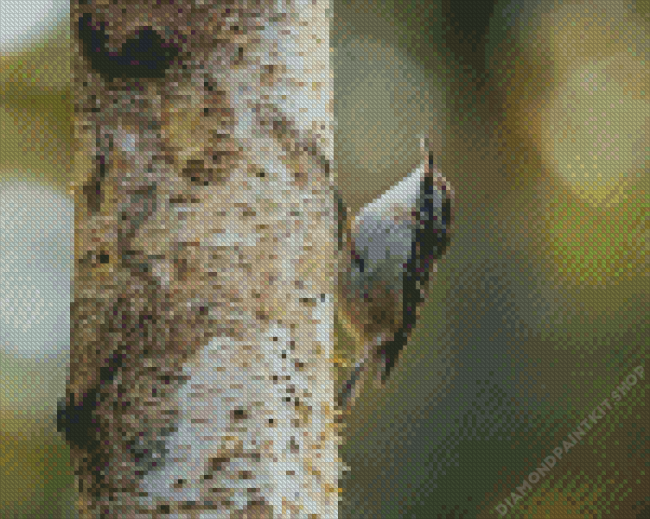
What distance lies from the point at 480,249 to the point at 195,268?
1.07 metres

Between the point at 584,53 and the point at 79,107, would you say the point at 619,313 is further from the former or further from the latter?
the point at 79,107

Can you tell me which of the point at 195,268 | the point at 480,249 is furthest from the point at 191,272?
the point at 480,249

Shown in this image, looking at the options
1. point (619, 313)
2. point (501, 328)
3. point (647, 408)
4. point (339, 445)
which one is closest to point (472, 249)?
point (501, 328)

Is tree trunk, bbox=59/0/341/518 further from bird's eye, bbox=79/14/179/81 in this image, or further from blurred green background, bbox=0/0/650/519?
blurred green background, bbox=0/0/650/519

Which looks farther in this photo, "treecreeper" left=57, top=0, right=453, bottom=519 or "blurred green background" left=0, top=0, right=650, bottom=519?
"blurred green background" left=0, top=0, right=650, bottom=519

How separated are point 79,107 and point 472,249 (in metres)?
1.06

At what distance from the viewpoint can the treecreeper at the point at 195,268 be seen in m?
0.09

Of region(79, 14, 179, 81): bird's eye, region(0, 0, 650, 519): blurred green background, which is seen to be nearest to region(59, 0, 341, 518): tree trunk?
region(79, 14, 179, 81): bird's eye

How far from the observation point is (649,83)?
3.70 ft

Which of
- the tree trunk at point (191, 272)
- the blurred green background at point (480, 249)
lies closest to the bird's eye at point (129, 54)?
the tree trunk at point (191, 272)

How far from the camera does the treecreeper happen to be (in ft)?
0.28

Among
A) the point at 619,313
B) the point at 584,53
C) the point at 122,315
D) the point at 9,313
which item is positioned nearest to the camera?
the point at 122,315

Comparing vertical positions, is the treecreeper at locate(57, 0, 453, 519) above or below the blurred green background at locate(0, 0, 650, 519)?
above

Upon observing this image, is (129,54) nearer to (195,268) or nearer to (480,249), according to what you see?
(195,268)
